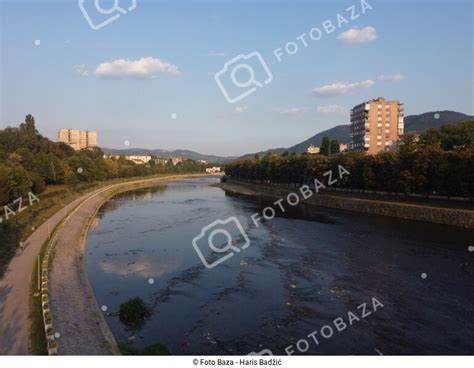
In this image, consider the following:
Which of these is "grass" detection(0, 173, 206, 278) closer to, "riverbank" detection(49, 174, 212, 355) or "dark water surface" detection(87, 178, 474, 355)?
"riverbank" detection(49, 174, 212, 355)

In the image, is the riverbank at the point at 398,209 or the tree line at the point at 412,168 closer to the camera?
the riverbank at the point at 398,209

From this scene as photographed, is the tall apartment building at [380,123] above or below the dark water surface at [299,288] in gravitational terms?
above

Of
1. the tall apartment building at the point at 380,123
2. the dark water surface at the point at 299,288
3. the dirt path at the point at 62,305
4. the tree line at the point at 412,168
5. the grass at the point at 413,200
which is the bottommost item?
the dark water surface at the point at 299,288

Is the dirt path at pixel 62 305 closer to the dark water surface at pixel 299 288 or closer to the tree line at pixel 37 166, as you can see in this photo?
the dark water surface at pixel 299 288

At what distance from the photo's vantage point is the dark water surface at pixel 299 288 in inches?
586

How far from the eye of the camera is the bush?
16281mm

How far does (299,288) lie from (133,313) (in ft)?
27.2

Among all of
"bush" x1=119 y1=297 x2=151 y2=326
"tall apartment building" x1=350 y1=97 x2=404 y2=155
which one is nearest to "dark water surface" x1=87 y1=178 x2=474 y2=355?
"bush" x1=119 y1=297 x2=151 y2=326

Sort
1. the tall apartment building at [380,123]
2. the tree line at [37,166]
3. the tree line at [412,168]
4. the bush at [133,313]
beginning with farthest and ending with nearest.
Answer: the tall apartment building at [380,123]
the tree line at [37,166]
the tree line at [412,168]
the bush at [133,313]

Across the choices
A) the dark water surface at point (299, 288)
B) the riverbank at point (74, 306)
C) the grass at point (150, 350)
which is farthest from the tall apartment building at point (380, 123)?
the grass at point (150, 350)

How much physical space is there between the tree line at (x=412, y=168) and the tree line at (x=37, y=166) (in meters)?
39.5

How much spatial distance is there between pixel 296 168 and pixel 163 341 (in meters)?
60.6

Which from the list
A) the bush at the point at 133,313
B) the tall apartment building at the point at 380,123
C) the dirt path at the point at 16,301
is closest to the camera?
the dirt path at the point at 16,301

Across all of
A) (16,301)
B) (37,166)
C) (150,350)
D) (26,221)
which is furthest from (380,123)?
(150,350)
